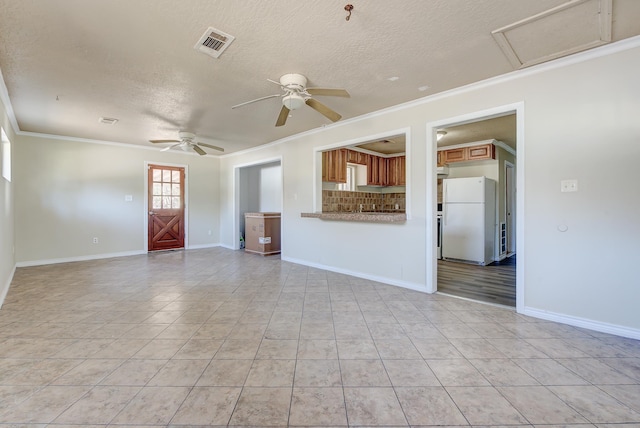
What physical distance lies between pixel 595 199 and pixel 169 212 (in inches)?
299

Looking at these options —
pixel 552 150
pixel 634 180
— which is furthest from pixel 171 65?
pixel 634 180

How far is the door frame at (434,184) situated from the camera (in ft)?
9.31

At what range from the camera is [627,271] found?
2342mm

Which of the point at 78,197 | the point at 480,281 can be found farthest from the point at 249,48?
the point at 78,197

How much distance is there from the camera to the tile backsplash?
224 inches

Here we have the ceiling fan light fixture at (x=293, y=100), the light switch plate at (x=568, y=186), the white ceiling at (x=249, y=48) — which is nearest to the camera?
the white ceiling at (x=249, y=48)

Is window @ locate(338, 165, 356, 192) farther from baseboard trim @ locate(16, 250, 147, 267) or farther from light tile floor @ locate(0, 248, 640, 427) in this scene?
baseboard trim @ locate(16, 250, 147, 267)

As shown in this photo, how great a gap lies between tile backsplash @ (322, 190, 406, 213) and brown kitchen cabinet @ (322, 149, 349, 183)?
28 centimetres

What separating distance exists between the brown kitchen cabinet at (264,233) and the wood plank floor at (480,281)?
3529 millimetres

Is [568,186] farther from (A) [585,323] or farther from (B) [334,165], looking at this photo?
(B) [334,165]

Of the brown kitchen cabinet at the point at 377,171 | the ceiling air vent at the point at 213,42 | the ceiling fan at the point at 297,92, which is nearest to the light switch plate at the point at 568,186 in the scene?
the ceiling fan at the point at 297,92

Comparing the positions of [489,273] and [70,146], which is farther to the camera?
[70,146]

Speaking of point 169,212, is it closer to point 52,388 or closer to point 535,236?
point 52,388

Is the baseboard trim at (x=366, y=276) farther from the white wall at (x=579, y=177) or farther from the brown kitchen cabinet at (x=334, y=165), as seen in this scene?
the brown kitchen cabinet at (x=334, y=165)
